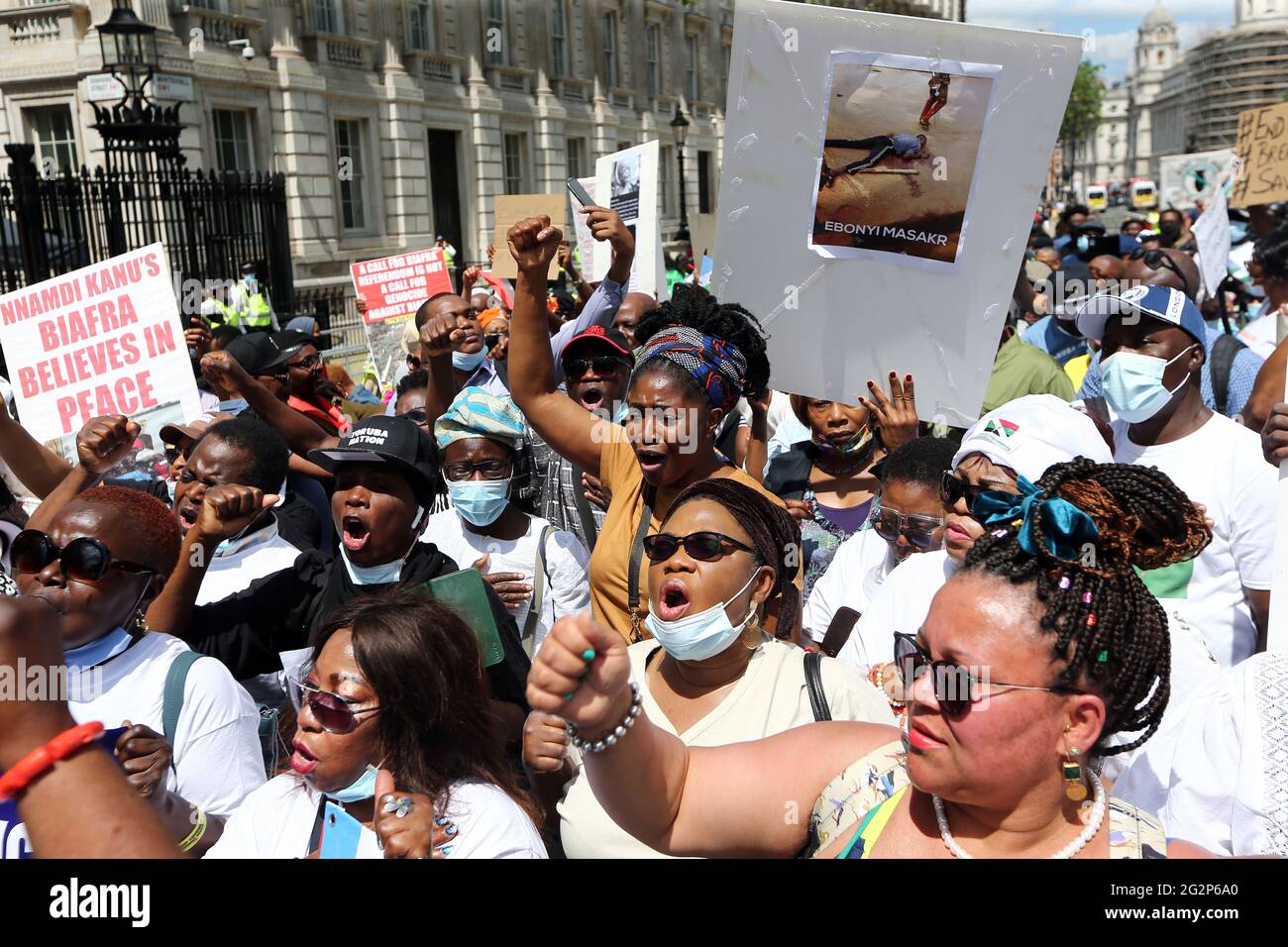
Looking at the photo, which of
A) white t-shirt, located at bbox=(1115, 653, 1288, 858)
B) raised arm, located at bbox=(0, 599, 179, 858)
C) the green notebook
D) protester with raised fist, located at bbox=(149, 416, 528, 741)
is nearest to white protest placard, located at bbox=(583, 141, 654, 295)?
protester with raised fist, located at bbox=(149, 416, 528, 741)

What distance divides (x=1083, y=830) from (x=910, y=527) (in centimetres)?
170

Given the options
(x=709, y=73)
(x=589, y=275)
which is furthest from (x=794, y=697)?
(x=709, y=73)

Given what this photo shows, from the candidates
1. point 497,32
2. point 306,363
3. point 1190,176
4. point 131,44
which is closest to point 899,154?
point 306,363

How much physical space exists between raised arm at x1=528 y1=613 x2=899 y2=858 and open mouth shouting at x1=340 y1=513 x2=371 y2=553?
1599 mm

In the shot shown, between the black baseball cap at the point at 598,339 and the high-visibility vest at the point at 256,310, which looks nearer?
the black baseball cap at the point at 598,339

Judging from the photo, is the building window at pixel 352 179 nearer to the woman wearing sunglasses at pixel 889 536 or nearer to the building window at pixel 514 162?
the building window at pixel 514 162

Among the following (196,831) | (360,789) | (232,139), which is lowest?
(196,831)

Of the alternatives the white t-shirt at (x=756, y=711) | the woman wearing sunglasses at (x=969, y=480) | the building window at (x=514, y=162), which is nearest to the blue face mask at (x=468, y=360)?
the woman wearing sunglasses at (x=969, y=480)

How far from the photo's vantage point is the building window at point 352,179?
22.0m

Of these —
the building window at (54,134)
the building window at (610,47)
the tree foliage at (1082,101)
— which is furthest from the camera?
the tree foliage at (1082,101)

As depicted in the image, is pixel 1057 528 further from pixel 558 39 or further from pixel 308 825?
pixel 558 39

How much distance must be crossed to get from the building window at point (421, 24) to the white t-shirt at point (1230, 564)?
22.4 meters

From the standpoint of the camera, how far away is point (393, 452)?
323 centimetres

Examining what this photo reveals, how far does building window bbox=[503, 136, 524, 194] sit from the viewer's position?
2717cm
